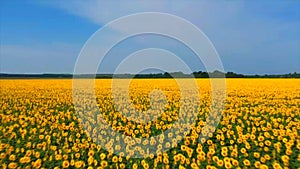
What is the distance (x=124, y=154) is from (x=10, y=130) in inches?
119

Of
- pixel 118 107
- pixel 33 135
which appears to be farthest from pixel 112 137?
pixel 118 107

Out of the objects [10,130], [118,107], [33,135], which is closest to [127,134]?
[33,135]

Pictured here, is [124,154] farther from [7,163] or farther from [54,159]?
[7,163]

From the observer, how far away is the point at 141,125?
8.50 metres

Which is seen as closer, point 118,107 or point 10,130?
point 10,130

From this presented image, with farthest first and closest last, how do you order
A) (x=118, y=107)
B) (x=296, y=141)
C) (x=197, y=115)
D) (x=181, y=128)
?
(x=118, y=107)
(x=197, y=115)
(x=181, y=128)
(x=296, y=141)

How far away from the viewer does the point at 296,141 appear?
7008 mm

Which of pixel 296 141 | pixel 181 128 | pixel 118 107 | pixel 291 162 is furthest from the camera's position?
pixel 118 107

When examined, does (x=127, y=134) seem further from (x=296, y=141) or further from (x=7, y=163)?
(x=296, y=141)

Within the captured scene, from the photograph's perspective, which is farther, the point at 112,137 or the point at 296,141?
the point at 112,137

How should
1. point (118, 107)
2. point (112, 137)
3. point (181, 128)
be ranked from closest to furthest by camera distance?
1. point (112, 137)
2. point (181, 128)
3. point (118, 107)

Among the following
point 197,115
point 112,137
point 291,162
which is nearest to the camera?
point 291,162

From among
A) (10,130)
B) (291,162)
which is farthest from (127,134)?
(291,162)

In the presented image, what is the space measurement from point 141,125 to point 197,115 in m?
2.32
